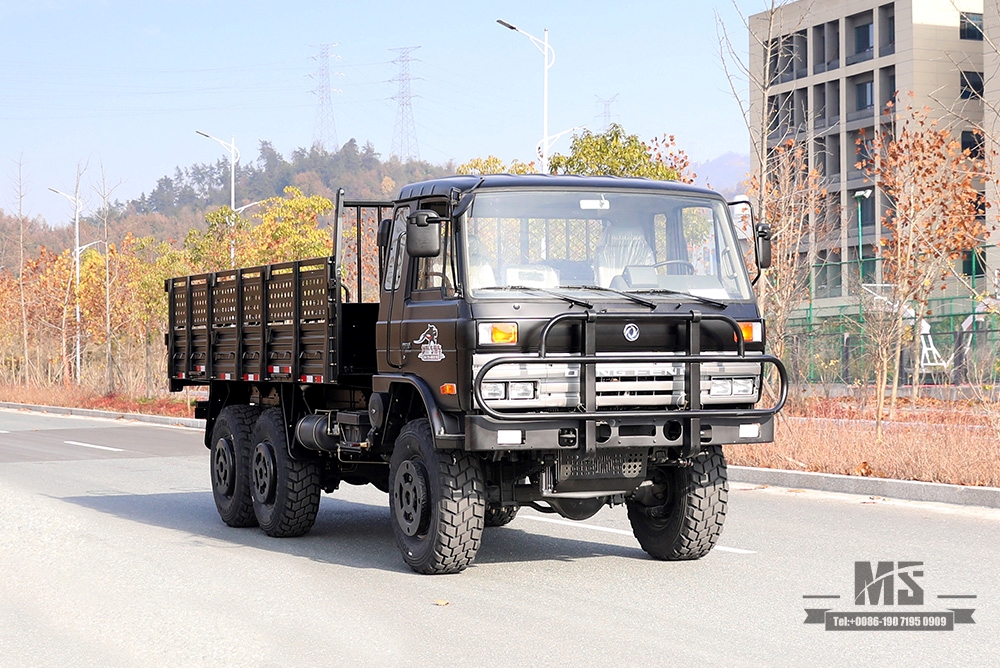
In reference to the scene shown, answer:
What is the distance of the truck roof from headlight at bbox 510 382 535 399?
147 cm

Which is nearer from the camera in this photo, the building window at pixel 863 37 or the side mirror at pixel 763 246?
the side mirror at pixel 763 246

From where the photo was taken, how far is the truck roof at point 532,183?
29.4ft

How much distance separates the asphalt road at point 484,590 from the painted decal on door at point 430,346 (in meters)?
1.50

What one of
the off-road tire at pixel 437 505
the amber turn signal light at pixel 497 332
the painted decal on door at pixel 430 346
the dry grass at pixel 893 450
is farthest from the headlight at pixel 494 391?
the dry grass at pixel 893 450

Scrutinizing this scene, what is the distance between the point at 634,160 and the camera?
24.6 m

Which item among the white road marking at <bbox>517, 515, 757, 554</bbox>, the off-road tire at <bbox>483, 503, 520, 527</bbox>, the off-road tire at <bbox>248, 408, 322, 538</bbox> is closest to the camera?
the white road marking at <bbox>517, 515, 757, 554</bbox>

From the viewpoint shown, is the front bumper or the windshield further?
the windshield

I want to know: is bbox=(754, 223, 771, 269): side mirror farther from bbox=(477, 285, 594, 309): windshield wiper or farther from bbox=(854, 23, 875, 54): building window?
bbox=(854, 23, 875, 54): building window

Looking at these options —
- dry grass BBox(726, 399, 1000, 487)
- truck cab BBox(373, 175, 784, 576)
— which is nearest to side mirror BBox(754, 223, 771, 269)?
truck cab BBox(373, 175, 784, 576)

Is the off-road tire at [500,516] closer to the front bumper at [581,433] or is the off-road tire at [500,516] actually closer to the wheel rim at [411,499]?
A: the wheel rim at [411,499]

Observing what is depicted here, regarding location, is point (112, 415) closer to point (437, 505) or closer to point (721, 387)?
point (437, 505)

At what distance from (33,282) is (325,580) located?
143 ft

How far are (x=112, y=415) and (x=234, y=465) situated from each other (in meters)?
22.5

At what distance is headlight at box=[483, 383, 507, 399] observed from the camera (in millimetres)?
8203
